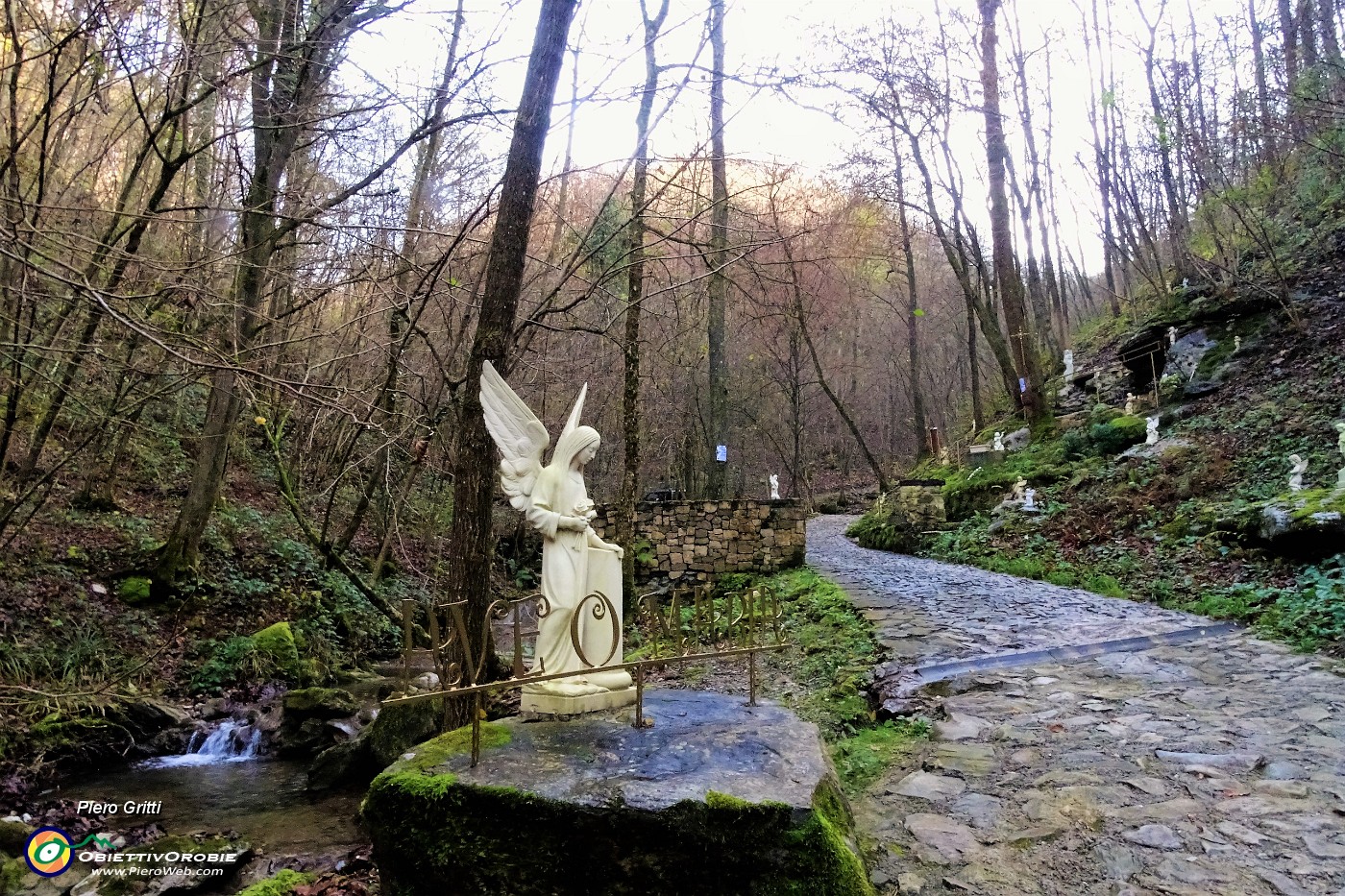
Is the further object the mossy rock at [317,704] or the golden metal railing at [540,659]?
the mossy rock at [317,704]

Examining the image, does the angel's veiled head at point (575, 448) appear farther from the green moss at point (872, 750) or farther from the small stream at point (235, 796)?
the small stream at point (235, 796)

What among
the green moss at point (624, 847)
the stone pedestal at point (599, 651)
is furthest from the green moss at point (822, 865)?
the stone pedestal at point (599, 651)

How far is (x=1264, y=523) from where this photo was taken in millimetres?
8516

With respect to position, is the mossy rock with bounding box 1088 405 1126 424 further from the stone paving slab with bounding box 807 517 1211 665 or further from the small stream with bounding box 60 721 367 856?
the small stream with bounding box 60 721 367 856

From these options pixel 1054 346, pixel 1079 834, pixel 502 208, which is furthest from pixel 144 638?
pixel 1054 346

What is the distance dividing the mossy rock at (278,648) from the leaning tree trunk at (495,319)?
519cm

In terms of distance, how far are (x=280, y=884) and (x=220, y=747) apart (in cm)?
406

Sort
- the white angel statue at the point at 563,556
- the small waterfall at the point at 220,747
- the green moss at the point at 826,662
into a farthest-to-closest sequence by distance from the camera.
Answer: the small waterfall at the point at 220,747, the green moss at the point at 826,662, the white angel statue at the point at 563,556

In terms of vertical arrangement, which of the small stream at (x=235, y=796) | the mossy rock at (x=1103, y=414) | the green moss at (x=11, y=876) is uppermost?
the mossy rock at (x=1103, y=414)

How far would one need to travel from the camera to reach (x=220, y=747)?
26.1ft

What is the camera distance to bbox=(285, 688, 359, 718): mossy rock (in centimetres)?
830

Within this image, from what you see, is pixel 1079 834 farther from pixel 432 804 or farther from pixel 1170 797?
pixel 432 804

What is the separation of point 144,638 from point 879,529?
13198mm

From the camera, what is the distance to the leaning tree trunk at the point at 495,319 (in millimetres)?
5559
